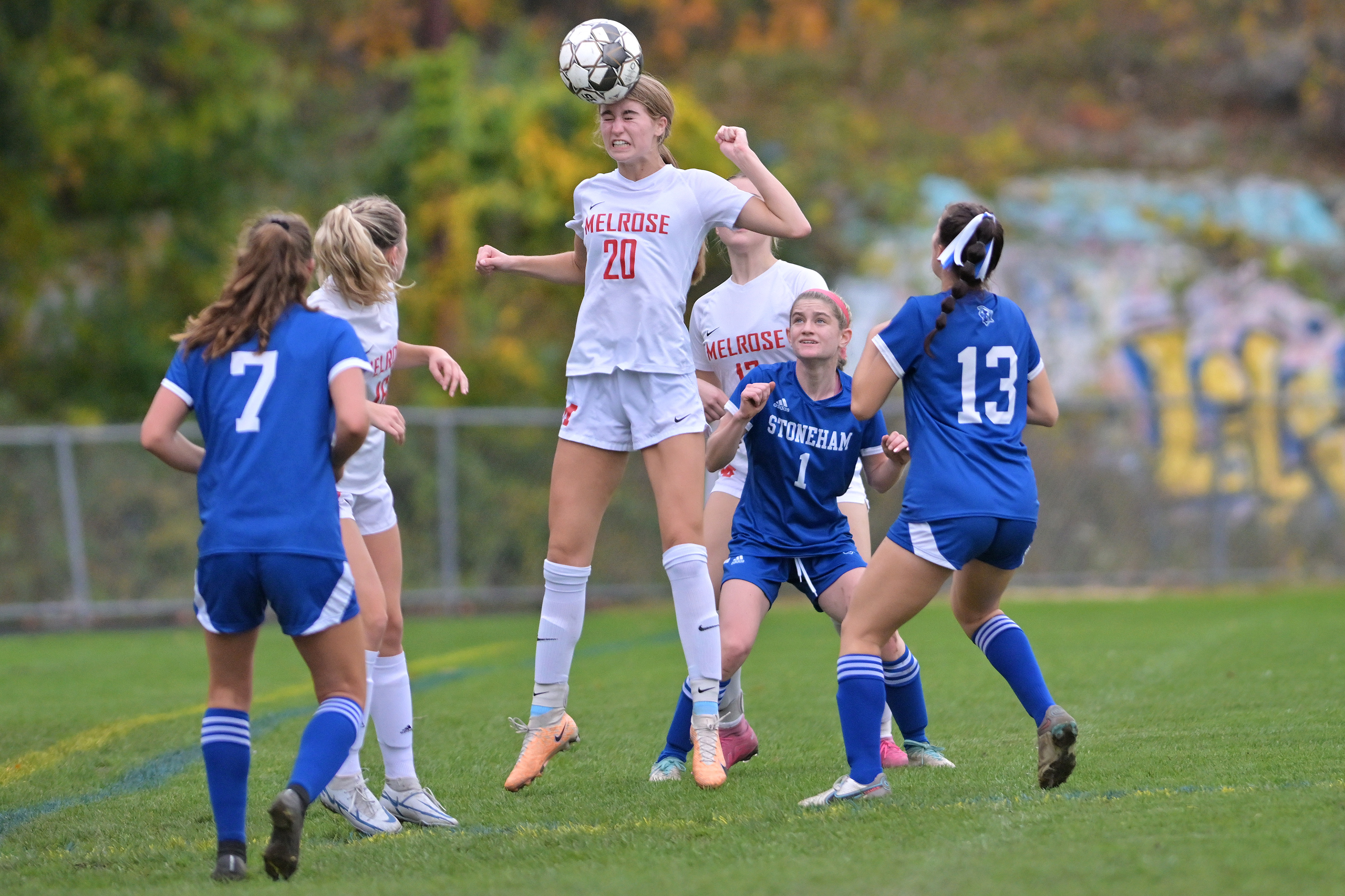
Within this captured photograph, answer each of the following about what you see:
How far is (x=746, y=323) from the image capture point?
233 inches

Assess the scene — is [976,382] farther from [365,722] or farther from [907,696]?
[365,722]

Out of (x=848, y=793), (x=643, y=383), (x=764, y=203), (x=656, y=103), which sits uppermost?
(x=656, y=103)

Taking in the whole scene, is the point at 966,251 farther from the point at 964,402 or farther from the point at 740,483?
the point at 740,483

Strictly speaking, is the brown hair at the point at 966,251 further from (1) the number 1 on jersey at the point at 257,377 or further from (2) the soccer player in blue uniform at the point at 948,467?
(1) the number 1 on jersey at the point at 257,377

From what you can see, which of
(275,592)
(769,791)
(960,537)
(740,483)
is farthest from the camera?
(740,483)

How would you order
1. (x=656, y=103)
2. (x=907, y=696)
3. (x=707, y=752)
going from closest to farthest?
(x=707, y=752) → (x=656, y=103) → (x=907, y=696)

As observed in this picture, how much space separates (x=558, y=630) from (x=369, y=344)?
124 centimetres

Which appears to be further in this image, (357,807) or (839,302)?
(839,302)

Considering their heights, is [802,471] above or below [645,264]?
below

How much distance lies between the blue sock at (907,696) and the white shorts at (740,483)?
73 centimetres

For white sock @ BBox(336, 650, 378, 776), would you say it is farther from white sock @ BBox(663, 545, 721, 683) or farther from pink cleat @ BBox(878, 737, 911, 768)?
pink cleat @ BBox(878, 737, 911, 768)

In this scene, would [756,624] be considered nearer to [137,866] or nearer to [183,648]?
[137,866]

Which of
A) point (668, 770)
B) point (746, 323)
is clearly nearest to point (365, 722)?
point (668, 770)

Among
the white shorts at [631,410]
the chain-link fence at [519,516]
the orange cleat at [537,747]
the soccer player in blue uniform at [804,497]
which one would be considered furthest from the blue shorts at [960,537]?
the chain-link fence at [519,516]
